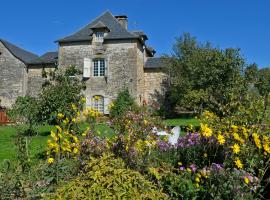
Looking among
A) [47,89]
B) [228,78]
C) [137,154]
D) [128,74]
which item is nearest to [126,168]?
[137,154]

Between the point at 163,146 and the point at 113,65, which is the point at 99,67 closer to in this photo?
the point at 113,65

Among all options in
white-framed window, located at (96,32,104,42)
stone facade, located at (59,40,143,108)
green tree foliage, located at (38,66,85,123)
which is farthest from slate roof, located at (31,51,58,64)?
green tree foliage, located at (38,66,85,123)

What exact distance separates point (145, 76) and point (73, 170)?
85.2 ft

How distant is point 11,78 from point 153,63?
11885 mm

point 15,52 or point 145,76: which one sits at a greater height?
point 15,52

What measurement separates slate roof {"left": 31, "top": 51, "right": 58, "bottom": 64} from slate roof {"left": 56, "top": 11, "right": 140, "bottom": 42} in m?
2.95

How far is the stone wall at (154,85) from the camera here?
30859mm

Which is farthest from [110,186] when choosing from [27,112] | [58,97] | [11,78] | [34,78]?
[11,78]

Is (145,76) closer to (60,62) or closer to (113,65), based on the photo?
(113,65)

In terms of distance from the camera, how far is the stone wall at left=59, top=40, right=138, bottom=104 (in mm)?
28531

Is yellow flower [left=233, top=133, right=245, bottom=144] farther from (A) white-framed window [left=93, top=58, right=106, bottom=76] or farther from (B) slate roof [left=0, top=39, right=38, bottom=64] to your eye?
(B) slate roof [left=0, top=39, right=38, bottom=64]

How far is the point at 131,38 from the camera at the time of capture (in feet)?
93.4

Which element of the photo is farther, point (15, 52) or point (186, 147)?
point (15, 52)

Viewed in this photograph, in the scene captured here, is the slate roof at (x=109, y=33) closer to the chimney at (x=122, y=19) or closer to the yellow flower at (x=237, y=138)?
the chimney at (x=122, y=19)
